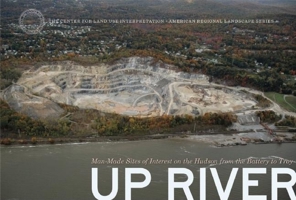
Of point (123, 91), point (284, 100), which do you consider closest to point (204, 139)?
point (284, 100)

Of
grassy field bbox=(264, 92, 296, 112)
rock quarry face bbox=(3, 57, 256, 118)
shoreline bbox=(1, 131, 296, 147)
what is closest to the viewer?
shoreline bbox=(1, 131, 296, 147)

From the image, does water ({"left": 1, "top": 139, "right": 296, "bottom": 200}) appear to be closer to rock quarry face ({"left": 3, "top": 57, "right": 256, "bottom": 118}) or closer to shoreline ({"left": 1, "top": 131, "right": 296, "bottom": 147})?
shoreline ({"left": 1, "top": 131, "right": 296, "bottom": 147})

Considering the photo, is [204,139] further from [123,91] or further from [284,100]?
[123,91]

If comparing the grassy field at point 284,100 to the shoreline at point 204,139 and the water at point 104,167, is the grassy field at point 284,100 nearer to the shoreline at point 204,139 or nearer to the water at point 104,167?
the shoreline at point 204,139

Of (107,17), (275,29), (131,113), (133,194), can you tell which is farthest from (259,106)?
(107,17)

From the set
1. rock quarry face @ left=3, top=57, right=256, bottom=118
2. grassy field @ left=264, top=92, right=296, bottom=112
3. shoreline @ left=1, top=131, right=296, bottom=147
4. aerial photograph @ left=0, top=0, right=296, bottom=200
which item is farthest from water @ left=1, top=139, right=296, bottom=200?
grassy field @ left=264, top=92, right=296, bottom=112

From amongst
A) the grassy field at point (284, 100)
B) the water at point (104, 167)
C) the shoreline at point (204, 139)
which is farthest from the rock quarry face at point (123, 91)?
the water at point (104, 167)
